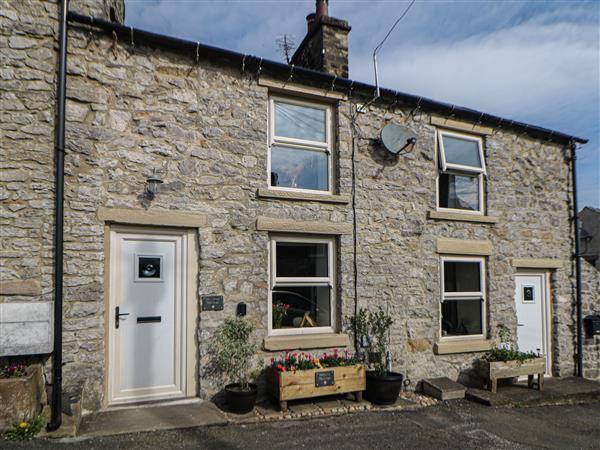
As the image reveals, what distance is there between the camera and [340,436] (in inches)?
194

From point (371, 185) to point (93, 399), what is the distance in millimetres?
4714

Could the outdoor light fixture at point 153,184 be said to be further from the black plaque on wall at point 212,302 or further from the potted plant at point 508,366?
the potted plant at point 508,366

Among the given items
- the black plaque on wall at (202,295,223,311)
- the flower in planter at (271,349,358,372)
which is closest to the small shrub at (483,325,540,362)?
the flower in planter at (271,349,358,372)

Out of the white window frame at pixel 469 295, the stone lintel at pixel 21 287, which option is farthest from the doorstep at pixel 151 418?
the white window frame at pixel 469 295

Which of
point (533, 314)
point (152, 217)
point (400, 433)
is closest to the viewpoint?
point (400, 433)

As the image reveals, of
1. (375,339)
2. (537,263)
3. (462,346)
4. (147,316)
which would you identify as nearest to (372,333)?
(375,339)

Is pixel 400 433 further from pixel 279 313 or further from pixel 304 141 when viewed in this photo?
pixel 304 141

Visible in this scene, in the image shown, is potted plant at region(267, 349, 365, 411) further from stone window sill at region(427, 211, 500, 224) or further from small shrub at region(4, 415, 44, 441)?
stone window sill at region(427, 211, 500, 224)

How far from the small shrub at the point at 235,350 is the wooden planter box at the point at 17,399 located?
80.4 inches

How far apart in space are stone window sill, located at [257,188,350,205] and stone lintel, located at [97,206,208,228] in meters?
0.91

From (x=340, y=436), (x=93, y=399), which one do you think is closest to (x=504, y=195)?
(x=340, y=436)

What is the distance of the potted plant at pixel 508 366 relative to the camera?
23.2 feet

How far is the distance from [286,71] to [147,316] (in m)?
3.85

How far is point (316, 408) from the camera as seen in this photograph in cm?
573
